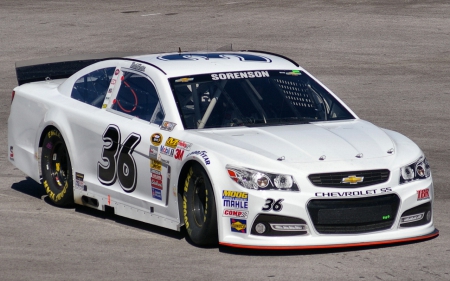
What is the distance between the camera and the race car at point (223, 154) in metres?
7.36

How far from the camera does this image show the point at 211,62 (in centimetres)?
893

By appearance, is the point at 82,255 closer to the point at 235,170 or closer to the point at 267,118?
the point at 235,170

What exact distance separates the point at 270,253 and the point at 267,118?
55.0 inches

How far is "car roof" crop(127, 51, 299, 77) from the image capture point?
28.7 feet

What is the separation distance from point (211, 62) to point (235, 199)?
195 centimetres

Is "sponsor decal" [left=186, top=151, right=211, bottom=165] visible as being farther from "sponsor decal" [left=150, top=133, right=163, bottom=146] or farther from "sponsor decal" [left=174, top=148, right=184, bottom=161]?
"sponsor decal" [left=150, top=133, right=163, bottom=146]

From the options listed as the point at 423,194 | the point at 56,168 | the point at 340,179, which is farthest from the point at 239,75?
the point at 56,168

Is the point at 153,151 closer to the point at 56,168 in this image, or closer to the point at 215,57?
the point at 215,57

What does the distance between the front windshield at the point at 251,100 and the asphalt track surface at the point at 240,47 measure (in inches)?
42.6

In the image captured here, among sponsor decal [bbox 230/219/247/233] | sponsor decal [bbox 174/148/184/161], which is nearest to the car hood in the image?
sponsor decal [bbox 174/148/184/161]

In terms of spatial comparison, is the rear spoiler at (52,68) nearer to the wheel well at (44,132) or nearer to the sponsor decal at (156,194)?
the wheel well at (44,132)

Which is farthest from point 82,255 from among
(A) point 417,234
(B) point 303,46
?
(B) point 303,46

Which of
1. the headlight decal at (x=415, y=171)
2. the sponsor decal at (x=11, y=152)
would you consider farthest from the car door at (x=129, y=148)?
the headlight decal at (x=415, y=171)

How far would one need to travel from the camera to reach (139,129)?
8.44 m
